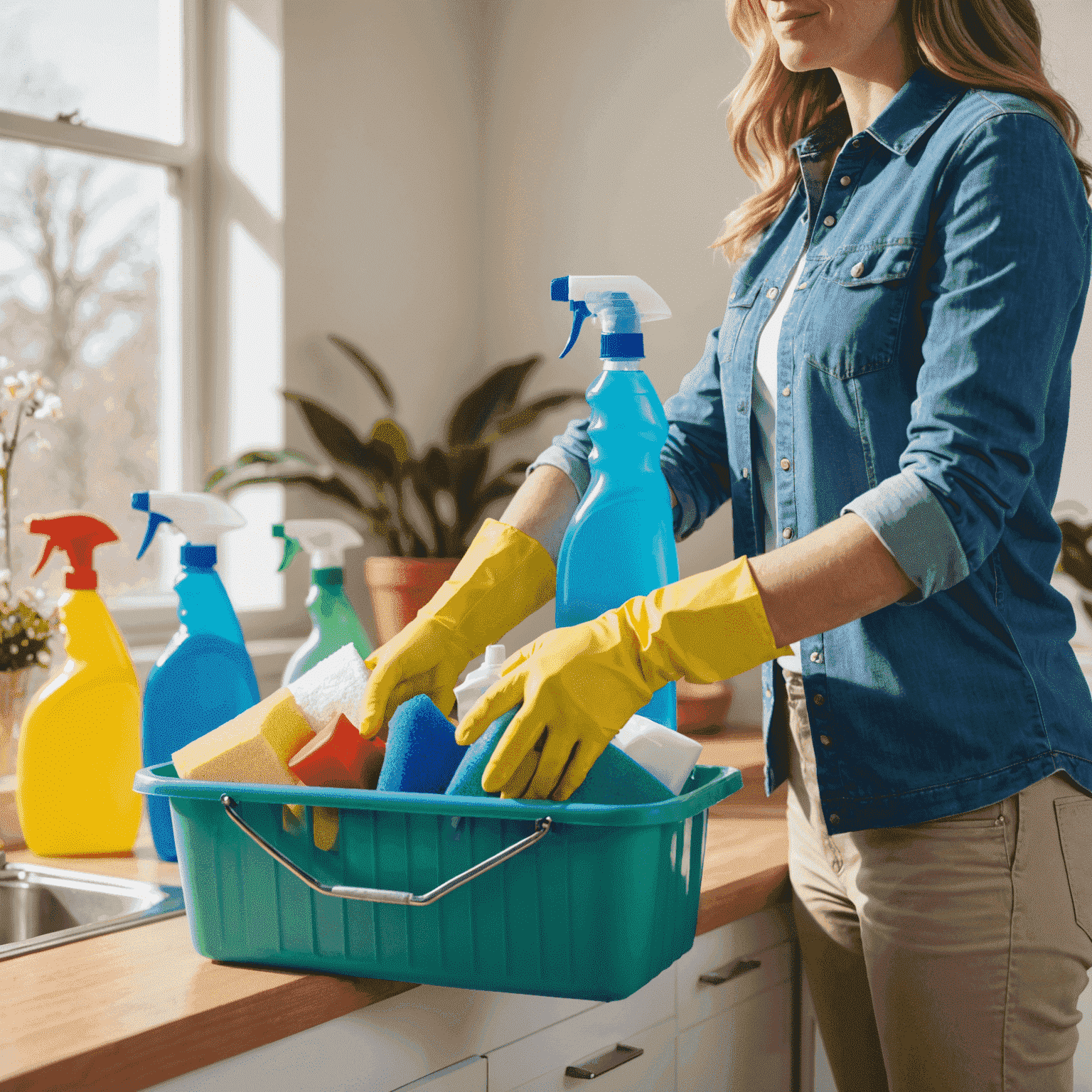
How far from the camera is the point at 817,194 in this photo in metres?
1.01

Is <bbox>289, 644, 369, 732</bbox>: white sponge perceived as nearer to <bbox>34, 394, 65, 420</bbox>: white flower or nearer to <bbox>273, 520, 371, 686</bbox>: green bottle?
<bbox>273, 520, 371, 686</bbox>: green bottle

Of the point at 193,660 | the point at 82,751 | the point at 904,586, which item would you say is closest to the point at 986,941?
the point at 904,586

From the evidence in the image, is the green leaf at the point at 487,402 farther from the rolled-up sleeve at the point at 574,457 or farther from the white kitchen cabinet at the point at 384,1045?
the white kitchen cabinet at the point at 384,1045

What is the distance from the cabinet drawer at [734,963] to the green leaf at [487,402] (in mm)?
1062

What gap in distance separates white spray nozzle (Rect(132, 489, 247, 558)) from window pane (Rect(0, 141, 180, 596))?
0.65 meters

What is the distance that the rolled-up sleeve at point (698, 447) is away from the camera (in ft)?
3.67

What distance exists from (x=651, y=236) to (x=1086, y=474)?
0.79m

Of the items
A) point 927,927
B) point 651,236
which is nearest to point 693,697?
point 651,236

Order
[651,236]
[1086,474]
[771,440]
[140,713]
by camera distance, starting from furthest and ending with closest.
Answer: [651,236] < [1086,474] < [140,713] < [771,440]

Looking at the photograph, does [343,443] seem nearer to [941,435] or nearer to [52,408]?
[52,408]

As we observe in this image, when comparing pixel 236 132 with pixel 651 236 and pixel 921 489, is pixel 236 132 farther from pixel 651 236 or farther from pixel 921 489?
pixel 921 489

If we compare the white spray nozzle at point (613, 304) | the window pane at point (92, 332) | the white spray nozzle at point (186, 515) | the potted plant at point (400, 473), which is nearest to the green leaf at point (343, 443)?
the potted plant at point (400, 473)

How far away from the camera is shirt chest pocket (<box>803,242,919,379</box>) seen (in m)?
0.87

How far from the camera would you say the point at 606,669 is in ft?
2.47
